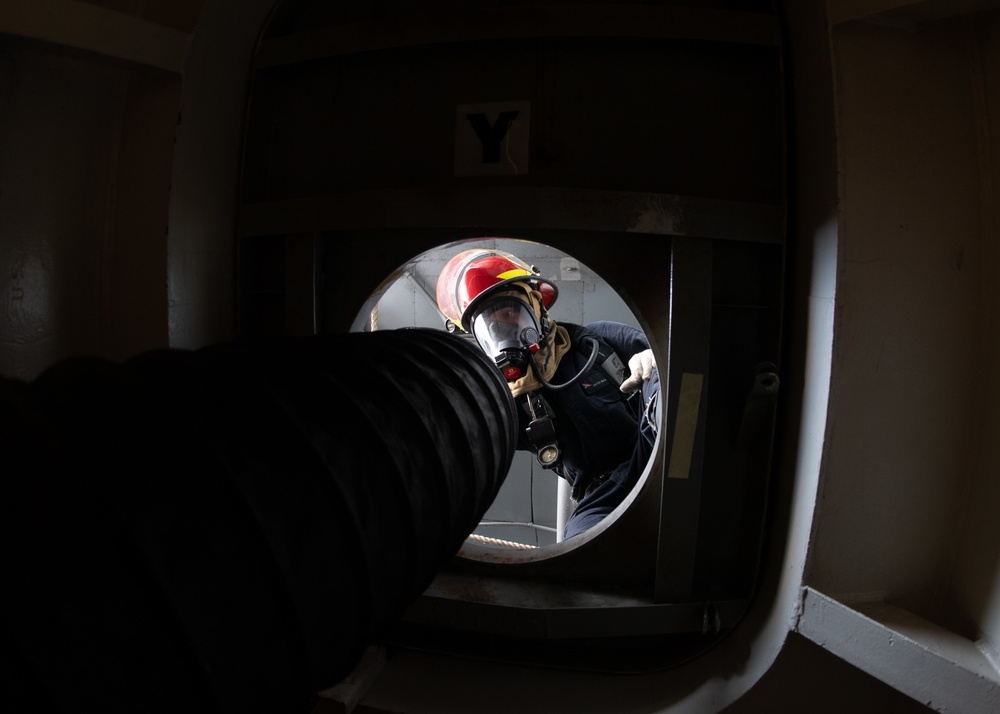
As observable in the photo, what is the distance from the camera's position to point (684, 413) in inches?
58.6

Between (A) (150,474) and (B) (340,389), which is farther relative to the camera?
(B) (340,389)

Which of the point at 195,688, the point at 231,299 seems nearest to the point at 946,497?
the point at 195,688

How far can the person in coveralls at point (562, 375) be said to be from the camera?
2.77 metres

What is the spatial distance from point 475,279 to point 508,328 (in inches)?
15.4

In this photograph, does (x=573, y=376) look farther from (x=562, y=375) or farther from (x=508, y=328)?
(x=508, y=328)

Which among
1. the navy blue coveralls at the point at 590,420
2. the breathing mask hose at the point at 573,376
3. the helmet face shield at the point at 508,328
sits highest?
the helmet face shield at the point at 508,328

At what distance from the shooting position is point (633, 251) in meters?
1.60

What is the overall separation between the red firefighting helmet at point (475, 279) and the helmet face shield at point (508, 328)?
0.06 meters

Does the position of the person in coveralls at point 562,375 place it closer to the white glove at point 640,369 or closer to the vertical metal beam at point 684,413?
the white glove at point 640,369

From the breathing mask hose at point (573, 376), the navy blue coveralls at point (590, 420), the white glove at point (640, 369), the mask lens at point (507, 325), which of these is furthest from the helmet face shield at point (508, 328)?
the white glove at point (640, 369)

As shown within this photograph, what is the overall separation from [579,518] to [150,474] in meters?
2.23

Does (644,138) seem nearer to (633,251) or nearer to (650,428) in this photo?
(633,251)

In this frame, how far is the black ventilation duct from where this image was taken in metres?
0.44

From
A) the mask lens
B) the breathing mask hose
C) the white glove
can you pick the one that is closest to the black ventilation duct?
the mask lens
